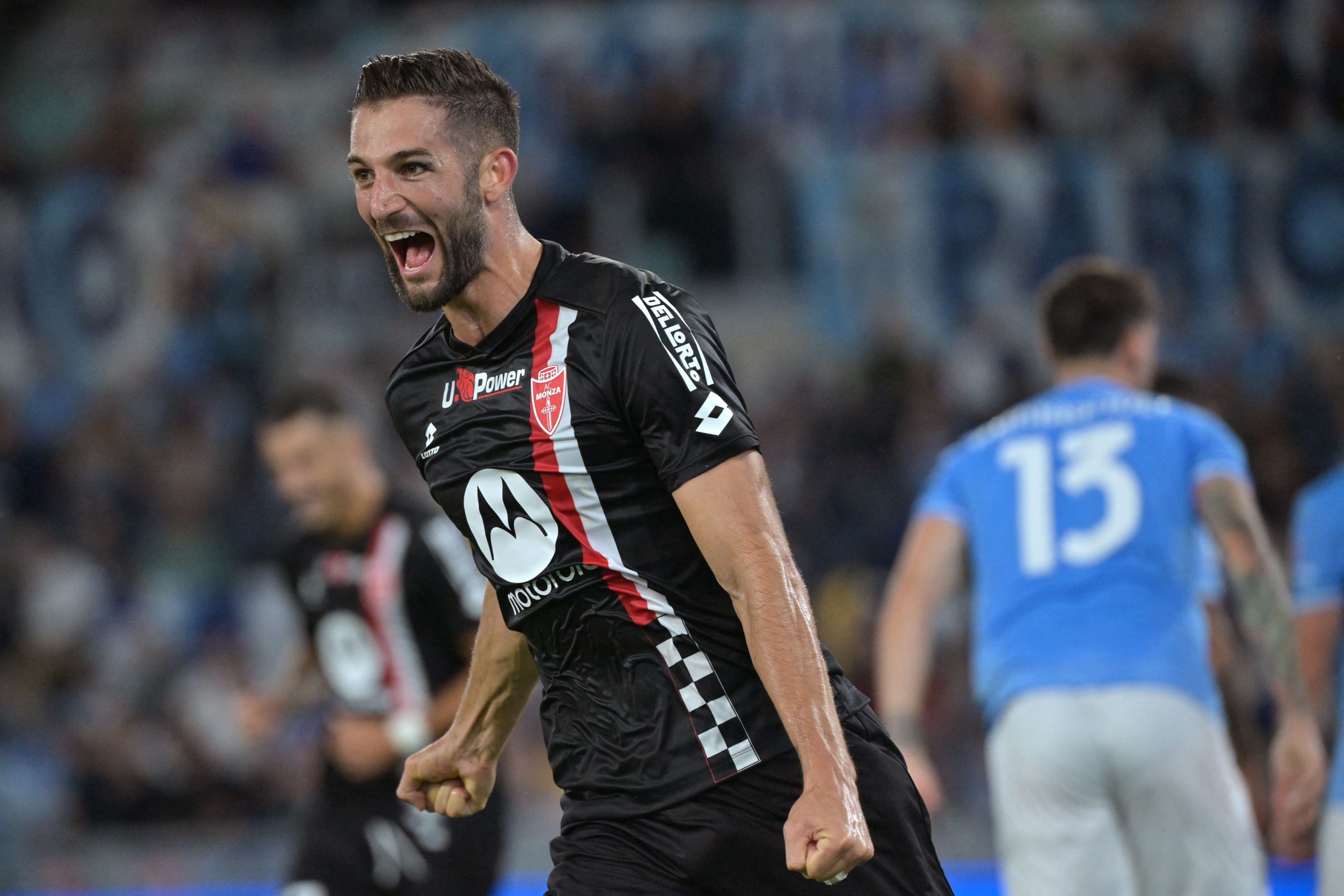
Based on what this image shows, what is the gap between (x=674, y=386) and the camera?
2814 mm

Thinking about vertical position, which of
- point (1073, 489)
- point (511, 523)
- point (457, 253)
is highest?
point (457, 253)

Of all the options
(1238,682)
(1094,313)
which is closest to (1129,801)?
(1094,313)

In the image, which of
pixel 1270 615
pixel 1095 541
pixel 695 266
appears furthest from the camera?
pixel 695 266

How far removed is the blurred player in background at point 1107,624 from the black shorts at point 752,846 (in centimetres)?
145

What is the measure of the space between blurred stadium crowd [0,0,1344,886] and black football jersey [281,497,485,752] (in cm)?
433

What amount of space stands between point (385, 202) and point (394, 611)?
311 cm

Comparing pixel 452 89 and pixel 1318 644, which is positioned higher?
pixel 452 89

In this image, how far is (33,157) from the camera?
14742mm

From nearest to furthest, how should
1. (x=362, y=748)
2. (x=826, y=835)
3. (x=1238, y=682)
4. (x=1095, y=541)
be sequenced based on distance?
(x=826, y=835), (x=1095, y=541), (x=362, y=748), (x=1238, y=682)

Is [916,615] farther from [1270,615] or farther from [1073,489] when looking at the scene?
[1270,615]

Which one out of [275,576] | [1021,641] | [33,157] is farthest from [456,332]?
[33,157]

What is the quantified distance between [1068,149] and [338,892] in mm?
8631

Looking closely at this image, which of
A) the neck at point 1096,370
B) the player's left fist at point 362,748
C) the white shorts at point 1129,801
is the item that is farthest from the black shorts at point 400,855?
the neck at point 1096,370

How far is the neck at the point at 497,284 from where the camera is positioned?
3.08 meters
